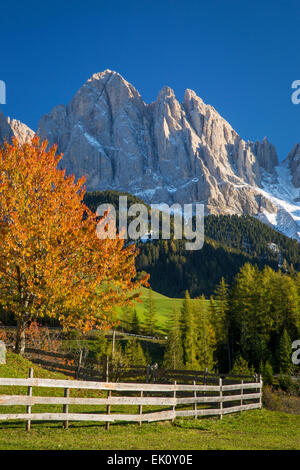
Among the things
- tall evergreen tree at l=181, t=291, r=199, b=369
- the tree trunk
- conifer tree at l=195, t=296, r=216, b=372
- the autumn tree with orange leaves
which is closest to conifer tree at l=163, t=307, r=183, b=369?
tall evergreen tree at l=181, t=291, r=199, b=369

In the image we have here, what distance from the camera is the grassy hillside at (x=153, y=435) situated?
11.1m

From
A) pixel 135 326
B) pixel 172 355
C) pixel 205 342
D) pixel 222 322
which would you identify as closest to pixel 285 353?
pixel 222 322

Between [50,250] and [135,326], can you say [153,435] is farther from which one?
[135,326]

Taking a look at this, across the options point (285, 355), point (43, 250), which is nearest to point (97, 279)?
point (43, 250)

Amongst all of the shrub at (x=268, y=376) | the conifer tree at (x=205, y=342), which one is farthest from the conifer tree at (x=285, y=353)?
the conifer tree at (x=205, y=342)

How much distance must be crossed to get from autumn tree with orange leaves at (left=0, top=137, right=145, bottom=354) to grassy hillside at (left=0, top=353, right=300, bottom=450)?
4221mm

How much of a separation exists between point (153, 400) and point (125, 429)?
1945 mm

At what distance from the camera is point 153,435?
13.6 metres

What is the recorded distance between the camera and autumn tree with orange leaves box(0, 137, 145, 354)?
20969 mm

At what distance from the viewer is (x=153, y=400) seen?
15867 millimetres

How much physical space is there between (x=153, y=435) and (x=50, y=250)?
37.0 ft

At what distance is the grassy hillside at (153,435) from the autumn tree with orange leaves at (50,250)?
4.22 meters

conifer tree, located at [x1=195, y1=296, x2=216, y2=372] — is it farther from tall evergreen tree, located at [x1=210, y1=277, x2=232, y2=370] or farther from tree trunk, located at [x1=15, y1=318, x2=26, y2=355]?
tree trunk, located at [x1=15, y1=318, x2=26, y2=355]
